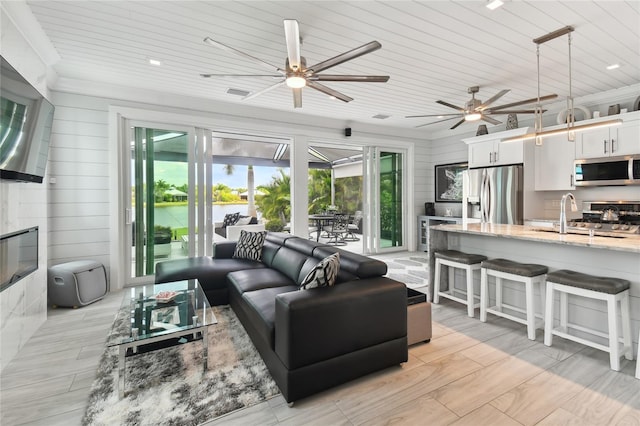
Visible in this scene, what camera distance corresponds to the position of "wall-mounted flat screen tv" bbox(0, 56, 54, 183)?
2211mm

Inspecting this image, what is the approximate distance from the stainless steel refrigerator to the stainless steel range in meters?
0.79

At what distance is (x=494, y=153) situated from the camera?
5.50 metres

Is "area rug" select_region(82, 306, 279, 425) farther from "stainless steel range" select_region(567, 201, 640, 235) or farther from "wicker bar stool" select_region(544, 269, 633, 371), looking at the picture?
"stainless steel range" select_region(567, 201, 640, 235)

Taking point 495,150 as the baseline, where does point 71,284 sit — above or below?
below

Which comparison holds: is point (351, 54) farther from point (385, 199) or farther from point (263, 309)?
point (385, 199)

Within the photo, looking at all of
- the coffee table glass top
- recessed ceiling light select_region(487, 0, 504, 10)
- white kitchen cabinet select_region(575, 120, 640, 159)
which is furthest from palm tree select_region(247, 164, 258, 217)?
recessed ceiling light select_region(487, 0, 504, 10)

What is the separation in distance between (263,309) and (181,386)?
0.74m

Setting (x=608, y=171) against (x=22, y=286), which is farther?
(x=608, y=171)

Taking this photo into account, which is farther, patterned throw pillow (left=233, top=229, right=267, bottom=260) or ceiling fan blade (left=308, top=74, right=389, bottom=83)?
patterned throw pillow (left=233, top=229, right=267, bottom=260)

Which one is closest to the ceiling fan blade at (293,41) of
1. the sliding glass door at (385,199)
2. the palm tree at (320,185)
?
the sliding glass door at (385,199)

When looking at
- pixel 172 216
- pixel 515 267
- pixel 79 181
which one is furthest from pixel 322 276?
pixel 79 181

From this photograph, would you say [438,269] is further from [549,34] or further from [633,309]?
[549,34]

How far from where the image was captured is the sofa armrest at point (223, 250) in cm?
426

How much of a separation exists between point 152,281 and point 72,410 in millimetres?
2882
